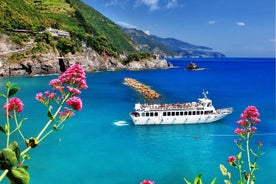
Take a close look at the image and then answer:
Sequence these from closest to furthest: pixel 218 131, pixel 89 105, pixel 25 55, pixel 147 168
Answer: pixel 147 168 → pixel 218 131 → pixel 89 105 → pixel 25 55

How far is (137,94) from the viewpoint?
82.8 meters

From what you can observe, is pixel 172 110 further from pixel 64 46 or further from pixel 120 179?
pixel 64 46

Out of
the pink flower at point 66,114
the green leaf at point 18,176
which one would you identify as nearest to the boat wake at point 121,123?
the pink flower at point 66,114

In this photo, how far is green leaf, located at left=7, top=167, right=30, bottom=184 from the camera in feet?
11.3

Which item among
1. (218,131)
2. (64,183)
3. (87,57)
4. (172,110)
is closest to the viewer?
(64,183)

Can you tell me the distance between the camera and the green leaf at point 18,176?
346 centimetres

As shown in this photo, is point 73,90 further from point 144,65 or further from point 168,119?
point 144,65

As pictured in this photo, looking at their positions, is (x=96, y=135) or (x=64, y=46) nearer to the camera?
(x=96, y=135)

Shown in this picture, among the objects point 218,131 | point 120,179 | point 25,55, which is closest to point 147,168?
point 120,179

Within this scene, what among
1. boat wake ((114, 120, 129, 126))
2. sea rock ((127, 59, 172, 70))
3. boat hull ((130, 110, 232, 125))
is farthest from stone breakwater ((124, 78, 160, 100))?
sea rock ((127, 59, 172, 70))

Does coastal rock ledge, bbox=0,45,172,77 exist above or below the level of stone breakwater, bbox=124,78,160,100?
above

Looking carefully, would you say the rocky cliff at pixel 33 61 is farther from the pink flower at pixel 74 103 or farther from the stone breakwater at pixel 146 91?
the pink flower at pixel 74 103

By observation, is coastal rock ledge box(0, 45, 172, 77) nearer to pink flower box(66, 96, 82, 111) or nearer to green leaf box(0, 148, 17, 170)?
pink flower box(66, 96, 82, 111)

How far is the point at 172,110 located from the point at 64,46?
332 feet
